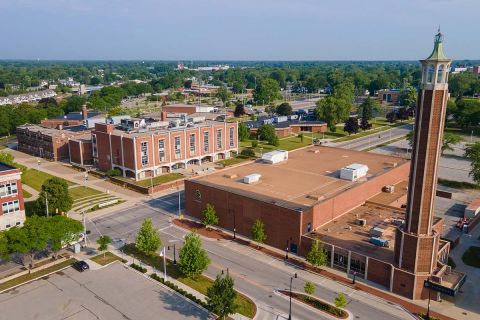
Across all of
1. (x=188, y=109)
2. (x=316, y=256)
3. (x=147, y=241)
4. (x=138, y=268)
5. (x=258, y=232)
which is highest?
(x=188, y=109)

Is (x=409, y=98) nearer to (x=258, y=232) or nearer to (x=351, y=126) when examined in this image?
(x=351, y=126)

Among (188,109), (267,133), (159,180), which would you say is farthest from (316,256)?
(188,109)

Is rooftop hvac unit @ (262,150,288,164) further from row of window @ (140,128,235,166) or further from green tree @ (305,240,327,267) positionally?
green tree @ (305,240,327,267)

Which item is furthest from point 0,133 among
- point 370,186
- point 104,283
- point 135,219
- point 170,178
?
point 370,186

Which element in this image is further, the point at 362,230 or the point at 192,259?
the point at 362,230

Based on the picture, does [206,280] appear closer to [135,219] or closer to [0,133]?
[135,219]

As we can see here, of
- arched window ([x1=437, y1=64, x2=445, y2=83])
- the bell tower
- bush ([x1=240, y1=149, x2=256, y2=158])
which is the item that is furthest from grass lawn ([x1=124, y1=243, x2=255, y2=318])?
bush ([x1=240, y1=149, x2=256, y2=158])

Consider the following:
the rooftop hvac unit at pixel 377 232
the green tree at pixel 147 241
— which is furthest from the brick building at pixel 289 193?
the green tree at pixel 147 241

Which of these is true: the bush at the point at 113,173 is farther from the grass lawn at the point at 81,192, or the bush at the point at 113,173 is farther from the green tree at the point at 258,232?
the green tree at the point at 258,232

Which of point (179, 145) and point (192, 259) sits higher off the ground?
point (179, 145)
